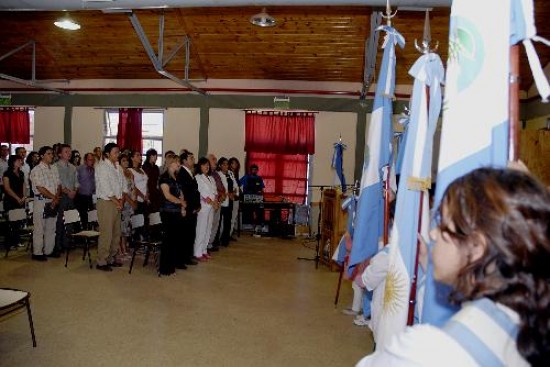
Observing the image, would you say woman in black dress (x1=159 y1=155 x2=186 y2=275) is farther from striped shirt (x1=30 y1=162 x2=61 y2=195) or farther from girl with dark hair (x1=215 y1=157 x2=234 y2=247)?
girl with dark hair (x1=215 y1=157 x2=234 y2=247)

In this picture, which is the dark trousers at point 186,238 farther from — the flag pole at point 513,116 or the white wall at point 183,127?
the flag pole at point 513,116

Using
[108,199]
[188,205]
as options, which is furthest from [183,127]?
[108,199]

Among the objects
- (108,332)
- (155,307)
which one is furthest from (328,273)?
(108,332)

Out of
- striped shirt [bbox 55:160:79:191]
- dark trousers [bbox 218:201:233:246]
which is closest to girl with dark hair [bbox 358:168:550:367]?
striped shirt [bbox 55:160:79:191]

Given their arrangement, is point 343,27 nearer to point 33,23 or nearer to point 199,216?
point 199,216

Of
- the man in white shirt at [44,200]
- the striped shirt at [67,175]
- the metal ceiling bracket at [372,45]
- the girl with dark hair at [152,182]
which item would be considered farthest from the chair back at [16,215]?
A: the metal ceiling bracket at [372,45]

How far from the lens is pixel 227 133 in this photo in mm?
9477

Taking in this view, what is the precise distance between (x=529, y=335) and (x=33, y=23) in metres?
9.04

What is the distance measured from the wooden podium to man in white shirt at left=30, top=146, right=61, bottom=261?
12.0ft

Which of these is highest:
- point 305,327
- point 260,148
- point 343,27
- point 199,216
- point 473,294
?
point 343,27

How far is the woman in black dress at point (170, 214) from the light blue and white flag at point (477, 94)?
446 cm

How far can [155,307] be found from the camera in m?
4.23

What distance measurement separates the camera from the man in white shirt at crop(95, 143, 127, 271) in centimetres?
529

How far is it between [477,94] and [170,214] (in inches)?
181
